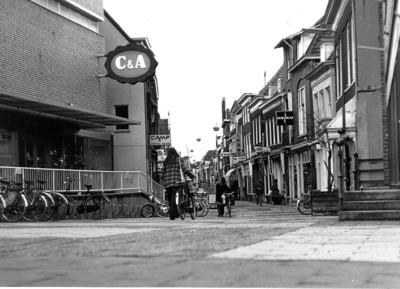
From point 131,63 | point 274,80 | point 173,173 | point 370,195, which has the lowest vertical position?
point 370,195

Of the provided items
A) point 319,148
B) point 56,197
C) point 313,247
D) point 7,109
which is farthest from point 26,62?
point 313,247

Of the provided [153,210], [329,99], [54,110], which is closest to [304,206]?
[153,210]

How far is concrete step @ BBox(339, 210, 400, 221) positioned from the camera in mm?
12734

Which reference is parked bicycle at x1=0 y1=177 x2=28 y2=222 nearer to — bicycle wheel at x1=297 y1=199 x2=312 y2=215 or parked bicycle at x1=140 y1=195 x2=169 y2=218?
parked bicycle at x1=140 y1=195 x2=169 y2=218

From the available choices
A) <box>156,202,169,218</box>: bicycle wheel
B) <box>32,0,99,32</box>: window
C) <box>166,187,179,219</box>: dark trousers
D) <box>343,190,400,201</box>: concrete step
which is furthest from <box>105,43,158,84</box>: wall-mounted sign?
<box>343,190,400,201</box>: concrete step

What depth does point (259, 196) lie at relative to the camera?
147 feet

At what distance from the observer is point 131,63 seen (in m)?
30.2

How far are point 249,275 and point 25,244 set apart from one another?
11.2ft

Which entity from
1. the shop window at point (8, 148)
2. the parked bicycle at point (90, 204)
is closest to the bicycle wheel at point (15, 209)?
the parked bicycle at point (90, 204)

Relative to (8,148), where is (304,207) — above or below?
below

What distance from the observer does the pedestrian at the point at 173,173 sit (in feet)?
54.0

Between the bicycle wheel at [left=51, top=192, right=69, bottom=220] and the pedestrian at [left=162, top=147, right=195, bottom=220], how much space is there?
3015mm

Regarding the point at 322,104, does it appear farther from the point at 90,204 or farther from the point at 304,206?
the point at 90,204

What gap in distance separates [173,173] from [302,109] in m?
28.5
